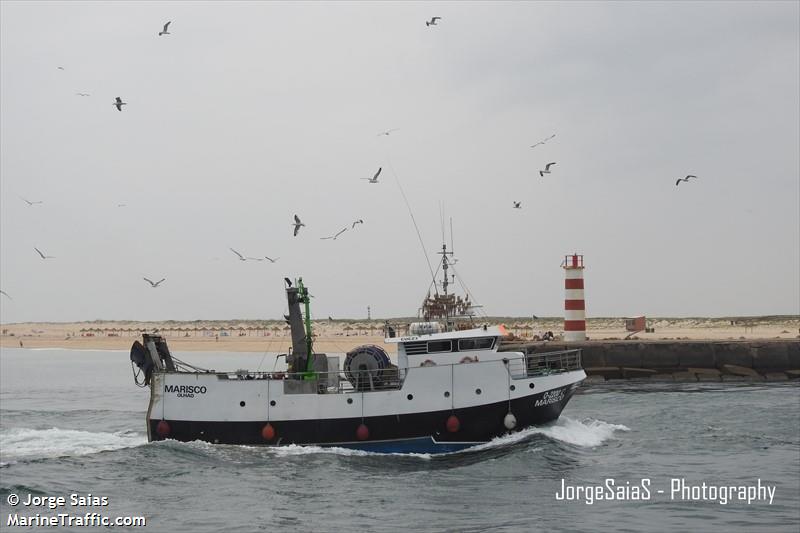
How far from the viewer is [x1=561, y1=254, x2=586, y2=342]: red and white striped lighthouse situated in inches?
1658

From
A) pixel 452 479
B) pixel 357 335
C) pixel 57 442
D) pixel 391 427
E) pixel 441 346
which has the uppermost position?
pixel 441 346

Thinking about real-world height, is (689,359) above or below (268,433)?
above

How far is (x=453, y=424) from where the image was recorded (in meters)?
24.7

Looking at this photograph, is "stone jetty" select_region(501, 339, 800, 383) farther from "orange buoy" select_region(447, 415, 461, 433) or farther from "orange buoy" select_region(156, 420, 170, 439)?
"orange buoy" select_region(156, 420, 170, 439)

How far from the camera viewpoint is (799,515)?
18.0 m

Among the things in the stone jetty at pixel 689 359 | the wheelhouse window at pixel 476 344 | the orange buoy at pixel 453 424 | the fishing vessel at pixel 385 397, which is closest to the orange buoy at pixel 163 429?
the fishing vessel at pixel 385 397

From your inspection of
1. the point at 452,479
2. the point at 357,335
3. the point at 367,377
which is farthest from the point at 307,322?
the point at 357,335

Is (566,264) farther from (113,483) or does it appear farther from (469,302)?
(113,483)

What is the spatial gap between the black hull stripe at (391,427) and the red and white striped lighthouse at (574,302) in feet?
55.5

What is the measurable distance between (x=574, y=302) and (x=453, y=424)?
19.9 m

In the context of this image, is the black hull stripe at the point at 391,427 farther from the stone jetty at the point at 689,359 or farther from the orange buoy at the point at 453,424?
the stone jetty at the point at 689,359

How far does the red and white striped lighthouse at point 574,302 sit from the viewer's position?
42.1 m

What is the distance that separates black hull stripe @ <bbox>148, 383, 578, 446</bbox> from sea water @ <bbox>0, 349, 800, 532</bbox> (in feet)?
1.15

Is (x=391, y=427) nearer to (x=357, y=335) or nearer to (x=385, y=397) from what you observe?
(x=385, y=397)
